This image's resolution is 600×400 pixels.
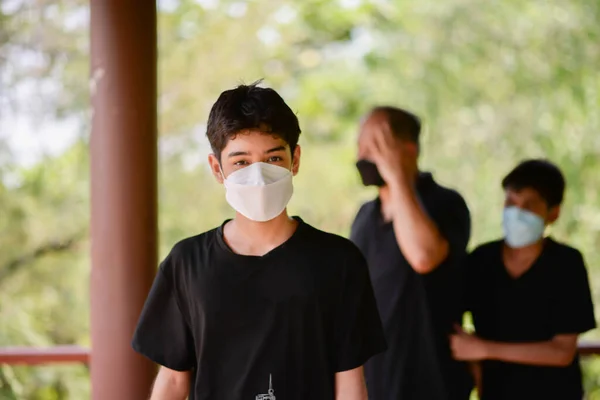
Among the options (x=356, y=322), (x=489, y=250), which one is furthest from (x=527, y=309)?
(x=356, y=322)

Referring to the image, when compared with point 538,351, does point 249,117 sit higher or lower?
higher

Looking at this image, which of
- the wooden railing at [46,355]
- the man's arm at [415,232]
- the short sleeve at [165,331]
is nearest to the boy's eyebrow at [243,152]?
the short sleeve at [165,331]

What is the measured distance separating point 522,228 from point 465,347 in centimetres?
47

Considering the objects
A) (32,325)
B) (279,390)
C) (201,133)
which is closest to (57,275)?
(32,325)

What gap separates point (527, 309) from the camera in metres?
2.58

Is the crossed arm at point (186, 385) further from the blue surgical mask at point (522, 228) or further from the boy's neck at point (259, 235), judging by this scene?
the blue surgical mask at point (522, 228)

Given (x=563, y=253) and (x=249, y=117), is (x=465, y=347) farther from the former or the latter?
(x=249, y=117)

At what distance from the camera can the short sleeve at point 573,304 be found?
2.53 m

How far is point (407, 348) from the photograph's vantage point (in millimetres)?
2395

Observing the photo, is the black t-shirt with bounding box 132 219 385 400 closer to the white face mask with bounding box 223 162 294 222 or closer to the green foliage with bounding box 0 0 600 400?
the white face mask with bounding box 223 162 294 222

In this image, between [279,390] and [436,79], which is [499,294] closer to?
[279,390]

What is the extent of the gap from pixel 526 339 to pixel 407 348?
44cm

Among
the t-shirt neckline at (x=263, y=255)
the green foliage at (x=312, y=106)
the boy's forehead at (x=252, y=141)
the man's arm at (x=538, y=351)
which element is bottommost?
Result: the man's arm at (x=538, y=351)

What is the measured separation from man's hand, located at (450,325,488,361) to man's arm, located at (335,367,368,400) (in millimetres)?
744
